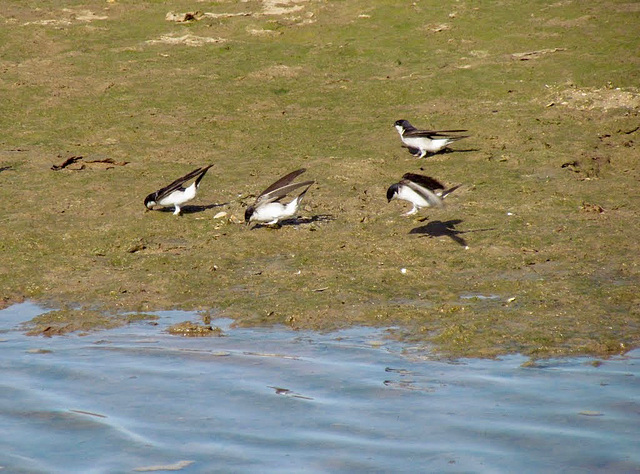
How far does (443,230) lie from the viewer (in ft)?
33.1

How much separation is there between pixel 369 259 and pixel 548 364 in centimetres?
298

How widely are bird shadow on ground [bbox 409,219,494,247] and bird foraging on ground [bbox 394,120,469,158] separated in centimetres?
184

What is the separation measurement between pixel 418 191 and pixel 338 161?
2420 mm

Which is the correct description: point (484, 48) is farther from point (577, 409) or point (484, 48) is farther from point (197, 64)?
point (577, 409)

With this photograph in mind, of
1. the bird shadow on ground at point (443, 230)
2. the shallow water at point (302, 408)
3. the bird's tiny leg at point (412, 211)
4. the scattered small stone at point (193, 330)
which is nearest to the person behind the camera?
the shallow water at point (302, 408)

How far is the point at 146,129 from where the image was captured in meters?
13.3

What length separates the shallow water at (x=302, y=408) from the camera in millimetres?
5164

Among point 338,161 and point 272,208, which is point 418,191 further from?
point 338,161

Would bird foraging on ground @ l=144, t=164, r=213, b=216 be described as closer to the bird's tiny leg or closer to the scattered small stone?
the bird's tiny leg

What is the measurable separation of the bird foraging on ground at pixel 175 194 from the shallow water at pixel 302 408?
10.1 feet

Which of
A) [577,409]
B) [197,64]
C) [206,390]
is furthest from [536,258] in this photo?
[197,64]

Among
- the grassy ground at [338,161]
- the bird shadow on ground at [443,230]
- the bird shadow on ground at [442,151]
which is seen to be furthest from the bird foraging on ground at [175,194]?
the bird shadow on ground at [442,151]

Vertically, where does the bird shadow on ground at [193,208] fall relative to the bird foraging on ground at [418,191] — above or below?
below

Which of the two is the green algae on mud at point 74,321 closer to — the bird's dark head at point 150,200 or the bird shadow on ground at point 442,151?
the bird's dark head at point 150,200
